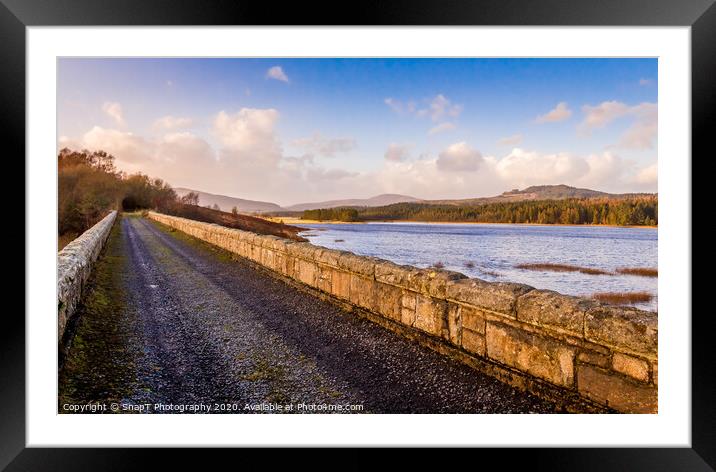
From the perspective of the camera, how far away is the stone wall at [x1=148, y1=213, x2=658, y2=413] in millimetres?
1817

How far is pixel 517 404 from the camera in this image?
→ 2199 millimetres

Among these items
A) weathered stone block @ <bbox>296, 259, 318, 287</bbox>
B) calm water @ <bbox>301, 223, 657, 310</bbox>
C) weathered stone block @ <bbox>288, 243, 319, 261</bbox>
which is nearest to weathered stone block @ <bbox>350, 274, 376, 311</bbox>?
weathered stone block @ <bbox>296, 259, 318, 287</bbox>

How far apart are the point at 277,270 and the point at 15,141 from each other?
3.56 meters

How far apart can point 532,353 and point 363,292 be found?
5.80ft

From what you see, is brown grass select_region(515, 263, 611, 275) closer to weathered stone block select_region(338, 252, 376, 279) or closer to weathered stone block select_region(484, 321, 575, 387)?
weathered stone block select_region(338, 252, 376, 279)

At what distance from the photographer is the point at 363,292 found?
12.0ft

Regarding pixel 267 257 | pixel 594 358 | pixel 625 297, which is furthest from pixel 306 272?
pixel 625 297

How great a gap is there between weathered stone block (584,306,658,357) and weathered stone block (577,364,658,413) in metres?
0.17

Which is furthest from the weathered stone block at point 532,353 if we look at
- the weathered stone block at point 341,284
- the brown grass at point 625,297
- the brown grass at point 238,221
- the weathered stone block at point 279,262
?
the brown grass at point 625,297

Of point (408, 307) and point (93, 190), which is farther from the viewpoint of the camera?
point (93, 190)

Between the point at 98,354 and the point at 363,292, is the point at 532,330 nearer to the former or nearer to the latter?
the point at 363,292

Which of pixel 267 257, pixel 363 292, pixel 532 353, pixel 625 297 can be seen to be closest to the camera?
pixel 532 353

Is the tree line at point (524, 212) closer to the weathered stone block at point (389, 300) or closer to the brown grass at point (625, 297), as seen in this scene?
the weathered stone block at point (389, 300)
